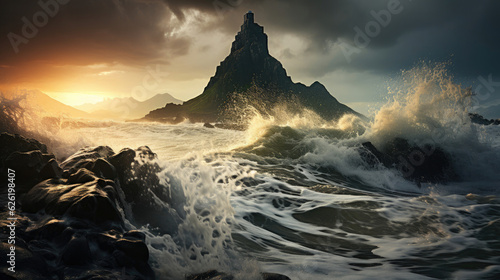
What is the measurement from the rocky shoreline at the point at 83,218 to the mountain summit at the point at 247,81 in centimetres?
14394

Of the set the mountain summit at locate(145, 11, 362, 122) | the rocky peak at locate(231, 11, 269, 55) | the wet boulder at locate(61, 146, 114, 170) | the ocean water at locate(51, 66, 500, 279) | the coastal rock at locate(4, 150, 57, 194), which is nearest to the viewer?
the ocean water at locate(51, 66, 500, 279)

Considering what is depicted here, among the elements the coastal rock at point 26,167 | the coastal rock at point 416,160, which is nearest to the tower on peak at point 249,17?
the coastal rock at point 416,160

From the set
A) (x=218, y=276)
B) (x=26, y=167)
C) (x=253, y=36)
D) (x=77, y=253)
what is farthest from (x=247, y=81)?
(x=77, y=253)

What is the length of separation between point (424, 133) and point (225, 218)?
14053 mm

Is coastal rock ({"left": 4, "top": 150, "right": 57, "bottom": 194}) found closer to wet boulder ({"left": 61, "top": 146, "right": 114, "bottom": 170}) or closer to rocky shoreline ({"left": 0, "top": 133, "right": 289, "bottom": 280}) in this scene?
rocky shoreline ({"left": 0, "top": 133, "right": 289, "bottom": 280})

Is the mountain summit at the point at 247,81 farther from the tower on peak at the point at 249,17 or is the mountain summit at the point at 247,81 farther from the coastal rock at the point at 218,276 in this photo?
the coastal rock at the point at 218,276

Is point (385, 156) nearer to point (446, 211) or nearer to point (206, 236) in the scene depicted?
point (446, 211)

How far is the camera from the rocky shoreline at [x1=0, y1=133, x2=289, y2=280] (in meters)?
3.00

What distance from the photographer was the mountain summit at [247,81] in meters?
160

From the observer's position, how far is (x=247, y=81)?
537ft

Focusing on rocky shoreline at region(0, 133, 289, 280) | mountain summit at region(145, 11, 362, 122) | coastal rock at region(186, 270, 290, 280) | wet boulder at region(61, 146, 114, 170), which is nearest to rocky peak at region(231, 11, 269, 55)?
mountain summit at region(145, 11, 362, 122)

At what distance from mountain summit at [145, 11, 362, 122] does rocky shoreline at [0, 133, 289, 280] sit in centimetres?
14394

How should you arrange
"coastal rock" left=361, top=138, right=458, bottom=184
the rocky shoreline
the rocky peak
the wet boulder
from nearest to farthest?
1. the rocky shoreline
2. the wet boulder
3. "coastal rock" left=361, top=138, right=458, bottom=184
4. the rocky peak

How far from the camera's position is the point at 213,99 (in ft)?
532
